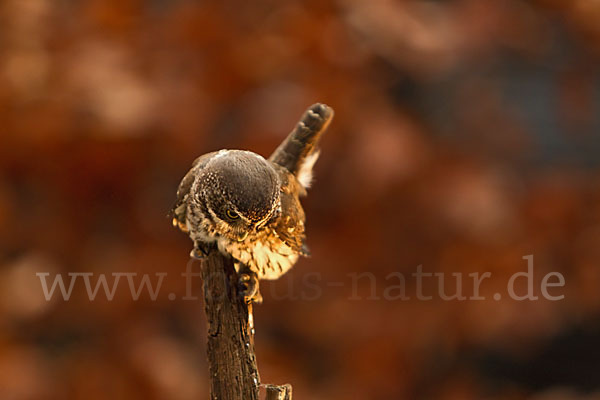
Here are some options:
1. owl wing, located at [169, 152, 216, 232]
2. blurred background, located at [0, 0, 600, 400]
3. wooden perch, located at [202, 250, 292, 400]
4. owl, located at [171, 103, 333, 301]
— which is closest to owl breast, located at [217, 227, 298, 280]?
owl, located at [171, 103, 333, 301]

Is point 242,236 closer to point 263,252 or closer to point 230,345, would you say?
point 263,252

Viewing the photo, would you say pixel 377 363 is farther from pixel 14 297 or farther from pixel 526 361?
pixel 14 297

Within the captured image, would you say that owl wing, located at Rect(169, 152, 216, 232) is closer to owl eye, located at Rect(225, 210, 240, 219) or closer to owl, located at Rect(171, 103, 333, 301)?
owl, located at Rect(171, 103, 333, 301)

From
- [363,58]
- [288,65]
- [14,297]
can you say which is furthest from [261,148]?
[14,297]

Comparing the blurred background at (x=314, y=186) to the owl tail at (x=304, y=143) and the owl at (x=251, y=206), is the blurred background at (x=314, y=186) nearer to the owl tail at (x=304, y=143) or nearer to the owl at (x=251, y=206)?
the owl tail at (x=304, y=143)

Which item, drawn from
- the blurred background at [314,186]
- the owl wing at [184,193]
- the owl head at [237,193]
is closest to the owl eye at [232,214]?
the owl head at [237,193]

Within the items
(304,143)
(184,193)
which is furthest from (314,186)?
(184,193)
